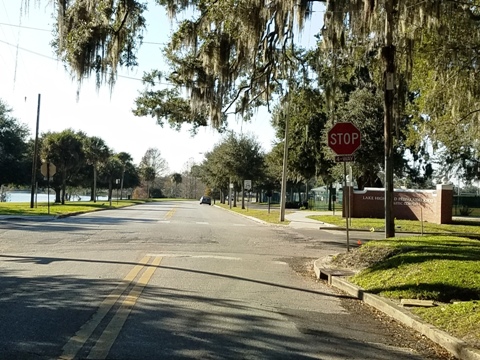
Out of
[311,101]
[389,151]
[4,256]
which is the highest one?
[311,101]

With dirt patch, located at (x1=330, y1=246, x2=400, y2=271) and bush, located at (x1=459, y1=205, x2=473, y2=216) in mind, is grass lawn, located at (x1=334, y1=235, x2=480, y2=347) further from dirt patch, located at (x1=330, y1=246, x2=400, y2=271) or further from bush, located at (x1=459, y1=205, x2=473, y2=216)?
bush, located at (x1=459, y1=205, x2=473, y2=216)

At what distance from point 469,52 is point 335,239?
8583 millimetres

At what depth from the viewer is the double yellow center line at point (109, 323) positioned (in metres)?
5.71

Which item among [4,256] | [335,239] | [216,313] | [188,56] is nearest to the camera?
[216,313]

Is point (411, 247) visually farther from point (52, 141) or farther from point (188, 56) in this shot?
point (52, 141)

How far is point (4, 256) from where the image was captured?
43.9 ft

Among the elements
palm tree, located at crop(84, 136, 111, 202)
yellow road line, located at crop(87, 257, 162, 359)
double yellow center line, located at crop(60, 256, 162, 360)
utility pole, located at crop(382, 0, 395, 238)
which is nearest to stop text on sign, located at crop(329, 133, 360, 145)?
utility pole, located at crop(382, 0, 395, 238)

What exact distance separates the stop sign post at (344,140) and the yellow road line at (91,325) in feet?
18.6

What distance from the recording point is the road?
19.7ft

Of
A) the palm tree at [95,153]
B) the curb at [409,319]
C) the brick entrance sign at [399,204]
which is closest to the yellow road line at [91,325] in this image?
the curb at [409,319]

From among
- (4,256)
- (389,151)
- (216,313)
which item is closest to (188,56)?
(389,151)

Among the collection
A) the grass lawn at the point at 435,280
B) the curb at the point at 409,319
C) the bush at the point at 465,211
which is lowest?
the curb at the point at 409,319

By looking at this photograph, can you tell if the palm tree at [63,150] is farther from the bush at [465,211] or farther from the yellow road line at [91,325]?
the yellow road line at [91,325]

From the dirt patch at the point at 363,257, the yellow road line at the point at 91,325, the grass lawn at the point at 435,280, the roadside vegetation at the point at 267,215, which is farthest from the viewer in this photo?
the roadside vegetation at the point at 267,215
